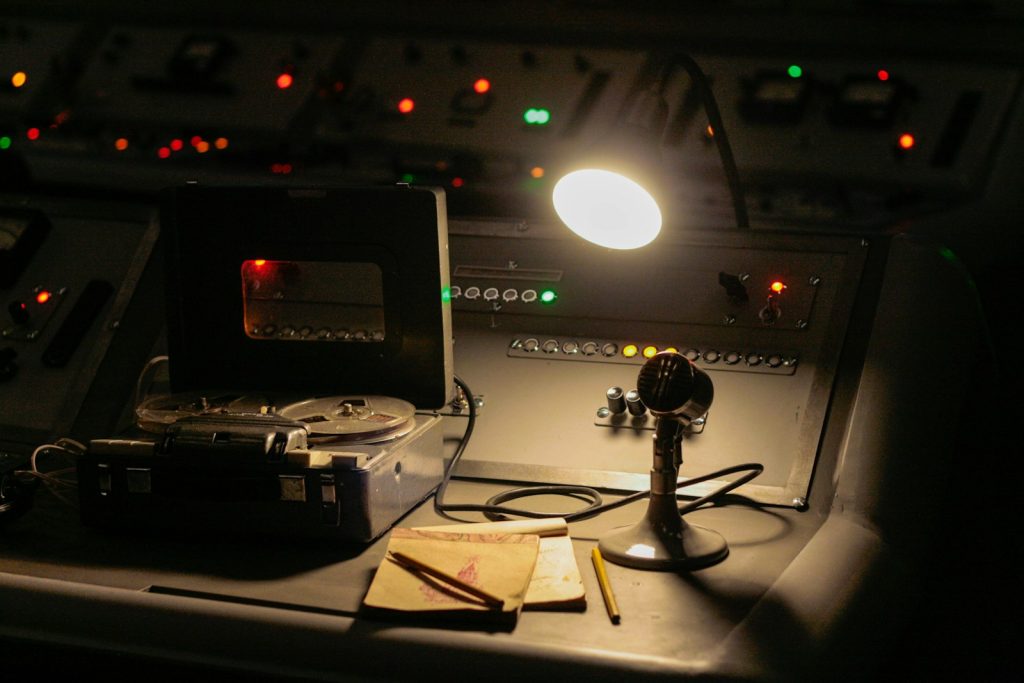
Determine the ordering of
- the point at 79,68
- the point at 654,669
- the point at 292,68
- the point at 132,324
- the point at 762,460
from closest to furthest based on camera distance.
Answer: the point at 654,669 → the point at 762,460 → the point at 132,324 → the point at 292,68 → the point at 79,68

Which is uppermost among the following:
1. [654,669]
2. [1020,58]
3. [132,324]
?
[1020,58]

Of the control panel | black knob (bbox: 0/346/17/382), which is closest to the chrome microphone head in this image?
the control panel

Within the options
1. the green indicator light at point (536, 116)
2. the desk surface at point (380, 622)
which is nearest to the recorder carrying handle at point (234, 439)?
the desk surface at point (380, 622)

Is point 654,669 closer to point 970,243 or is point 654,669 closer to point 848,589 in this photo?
point 848,589

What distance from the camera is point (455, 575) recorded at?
3.53 ft

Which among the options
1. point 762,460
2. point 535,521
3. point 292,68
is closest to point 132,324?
point 535,521

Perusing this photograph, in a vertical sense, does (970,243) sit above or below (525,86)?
below

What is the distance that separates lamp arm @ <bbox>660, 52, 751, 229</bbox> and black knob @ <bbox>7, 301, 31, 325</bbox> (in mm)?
1121

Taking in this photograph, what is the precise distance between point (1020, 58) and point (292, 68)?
6.09 ft

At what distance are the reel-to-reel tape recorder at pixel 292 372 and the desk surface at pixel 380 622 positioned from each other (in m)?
0.05

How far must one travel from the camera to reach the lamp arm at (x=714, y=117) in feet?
4.85

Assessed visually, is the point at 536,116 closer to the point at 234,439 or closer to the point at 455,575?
the point at 234,439

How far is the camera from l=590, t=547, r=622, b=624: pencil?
1030 mm

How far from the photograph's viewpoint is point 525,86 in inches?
109
